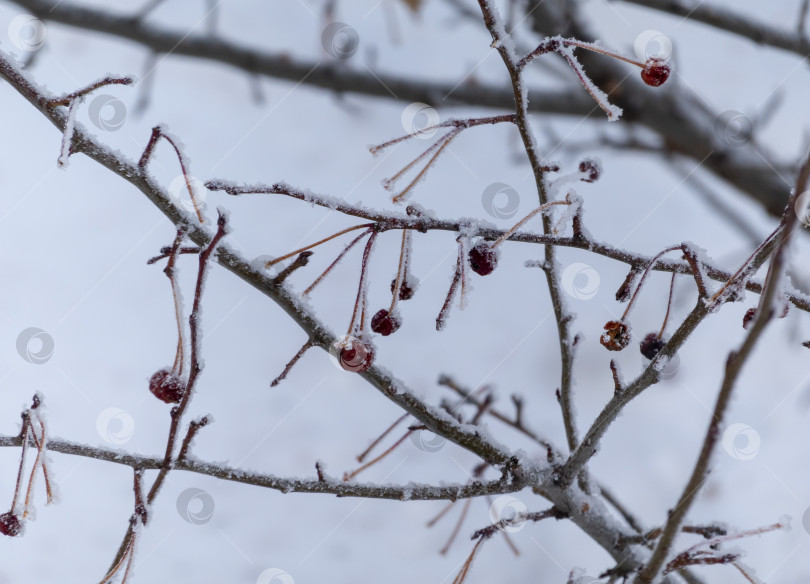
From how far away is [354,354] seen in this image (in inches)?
15.9

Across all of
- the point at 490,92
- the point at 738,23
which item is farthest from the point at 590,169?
the point at 490,92

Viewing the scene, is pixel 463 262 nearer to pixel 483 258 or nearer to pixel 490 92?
pixel 483 258

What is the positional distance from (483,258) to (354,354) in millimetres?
97

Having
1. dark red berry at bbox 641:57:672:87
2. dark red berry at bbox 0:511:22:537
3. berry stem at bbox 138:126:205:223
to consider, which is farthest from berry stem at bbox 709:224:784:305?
dark red berry at bbox 0:511:22:537

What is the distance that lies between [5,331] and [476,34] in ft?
3.89

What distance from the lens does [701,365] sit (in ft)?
4.24

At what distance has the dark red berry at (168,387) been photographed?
41cm

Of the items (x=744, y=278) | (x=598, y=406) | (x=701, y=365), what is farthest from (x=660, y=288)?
(x=744, y=278)

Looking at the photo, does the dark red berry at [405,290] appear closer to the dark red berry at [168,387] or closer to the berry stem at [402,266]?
the berry stem at [402,266]

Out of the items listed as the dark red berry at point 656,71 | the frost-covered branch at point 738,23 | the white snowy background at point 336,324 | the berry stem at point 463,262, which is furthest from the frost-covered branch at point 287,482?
the frost-covered branch at point 738,23

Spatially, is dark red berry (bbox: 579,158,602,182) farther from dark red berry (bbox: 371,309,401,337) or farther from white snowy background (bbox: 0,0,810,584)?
white snowy background (bbox: 0,0,810,584)

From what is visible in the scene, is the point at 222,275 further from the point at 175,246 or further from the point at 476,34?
the point at 175,246

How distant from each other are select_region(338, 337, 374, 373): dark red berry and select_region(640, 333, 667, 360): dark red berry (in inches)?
8.0

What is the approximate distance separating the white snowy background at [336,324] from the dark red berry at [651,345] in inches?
20.0
